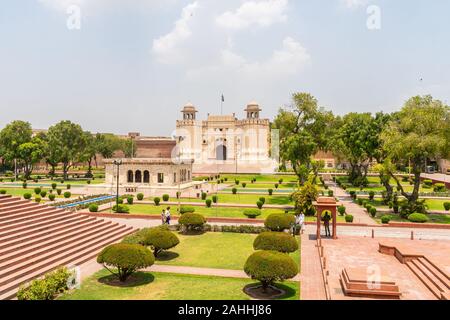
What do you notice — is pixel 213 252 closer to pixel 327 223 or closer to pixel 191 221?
pixel 191 221

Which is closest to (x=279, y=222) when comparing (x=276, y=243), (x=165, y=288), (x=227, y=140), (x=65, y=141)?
(x=276, y=243)

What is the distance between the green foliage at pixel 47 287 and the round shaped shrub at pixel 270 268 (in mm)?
5886

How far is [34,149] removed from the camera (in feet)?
208

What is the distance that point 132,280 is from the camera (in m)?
13.5

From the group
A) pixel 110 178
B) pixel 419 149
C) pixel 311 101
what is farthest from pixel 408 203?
pixel 110 178

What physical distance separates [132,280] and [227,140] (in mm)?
71742

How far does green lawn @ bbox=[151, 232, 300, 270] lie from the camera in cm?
1580

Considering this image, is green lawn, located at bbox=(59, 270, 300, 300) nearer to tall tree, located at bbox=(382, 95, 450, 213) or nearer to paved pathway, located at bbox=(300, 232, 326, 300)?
paved pathway, located at bbox=(300, 232, 326, 300)

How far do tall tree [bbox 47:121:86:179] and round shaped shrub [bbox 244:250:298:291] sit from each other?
54182 millimetres

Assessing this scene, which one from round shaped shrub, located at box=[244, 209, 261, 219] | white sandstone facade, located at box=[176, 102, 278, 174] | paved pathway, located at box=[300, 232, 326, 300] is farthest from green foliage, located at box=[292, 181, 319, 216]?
white sandstone facade, located at box=[176, 102, 278, 174]

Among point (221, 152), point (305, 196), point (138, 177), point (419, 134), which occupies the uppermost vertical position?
point (221, 152)

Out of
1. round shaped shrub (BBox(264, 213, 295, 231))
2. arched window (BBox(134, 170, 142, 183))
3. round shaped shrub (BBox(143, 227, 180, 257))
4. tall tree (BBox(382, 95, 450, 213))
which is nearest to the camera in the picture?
round shaped shrub (BBox(143, 227, 180, 257))

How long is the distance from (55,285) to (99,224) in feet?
29.4

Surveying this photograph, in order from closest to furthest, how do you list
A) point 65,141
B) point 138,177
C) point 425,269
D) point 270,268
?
1. point 270,268
2. point 425,269
3. point 138,177
4. point 65,141
